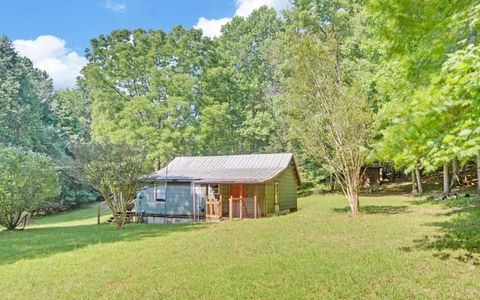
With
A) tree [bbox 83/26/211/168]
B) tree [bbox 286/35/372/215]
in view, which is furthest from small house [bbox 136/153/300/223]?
tree [bbox 83/26/211/168]

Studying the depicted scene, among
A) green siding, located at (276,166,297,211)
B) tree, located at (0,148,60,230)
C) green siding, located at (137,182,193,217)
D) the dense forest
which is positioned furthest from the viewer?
green siding, located at (276,166,297,211)

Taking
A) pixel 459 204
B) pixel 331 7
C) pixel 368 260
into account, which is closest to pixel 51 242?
pixel 368 260

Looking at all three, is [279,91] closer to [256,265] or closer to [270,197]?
[270,197]

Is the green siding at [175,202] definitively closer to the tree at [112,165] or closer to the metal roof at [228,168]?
the metal roof at [228,168]

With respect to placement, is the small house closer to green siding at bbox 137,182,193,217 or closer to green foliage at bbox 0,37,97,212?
green siding at bbox 137,182,193,217

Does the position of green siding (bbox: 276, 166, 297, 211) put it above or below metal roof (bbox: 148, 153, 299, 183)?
below

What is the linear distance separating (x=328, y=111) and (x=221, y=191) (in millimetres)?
8762

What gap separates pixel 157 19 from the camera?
30047 millimetres

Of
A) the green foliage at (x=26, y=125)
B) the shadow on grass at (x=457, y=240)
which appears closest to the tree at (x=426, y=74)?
the shadow on grass at (x=457, y=240)

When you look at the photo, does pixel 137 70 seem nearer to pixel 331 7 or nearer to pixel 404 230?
pixel 331 7

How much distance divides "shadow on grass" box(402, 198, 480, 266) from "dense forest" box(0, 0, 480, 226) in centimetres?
321

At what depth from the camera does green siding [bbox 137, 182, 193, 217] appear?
21188 millimetres

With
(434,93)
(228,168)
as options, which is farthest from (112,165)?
(434,93)

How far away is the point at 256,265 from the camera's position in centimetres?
772
